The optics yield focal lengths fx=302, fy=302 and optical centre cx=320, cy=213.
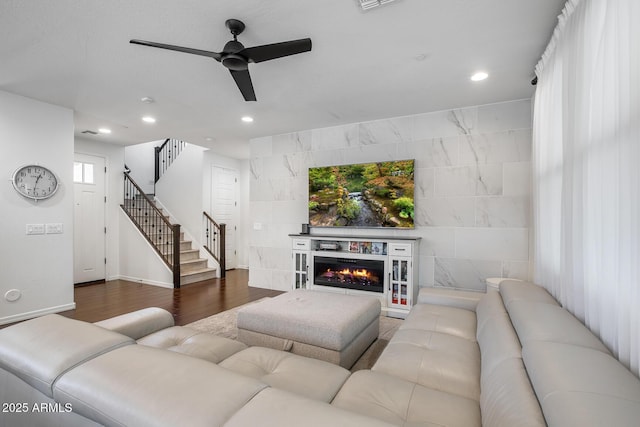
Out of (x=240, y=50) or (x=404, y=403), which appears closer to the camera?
(x=404, y=403)

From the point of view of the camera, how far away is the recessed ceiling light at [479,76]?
3008mm

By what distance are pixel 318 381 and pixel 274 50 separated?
215 cm

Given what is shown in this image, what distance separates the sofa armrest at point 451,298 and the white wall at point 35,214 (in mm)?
4536

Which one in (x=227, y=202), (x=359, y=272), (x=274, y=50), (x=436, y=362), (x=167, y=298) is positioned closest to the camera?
(x=436, y=362)

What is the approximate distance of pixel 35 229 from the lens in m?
3.76

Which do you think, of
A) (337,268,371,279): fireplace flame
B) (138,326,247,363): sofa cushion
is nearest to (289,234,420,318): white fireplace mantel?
(337,268,371,279): fireplace flame

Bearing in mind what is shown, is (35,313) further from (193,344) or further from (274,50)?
(274,50)

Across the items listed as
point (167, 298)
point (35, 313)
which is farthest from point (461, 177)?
point (35, 313)

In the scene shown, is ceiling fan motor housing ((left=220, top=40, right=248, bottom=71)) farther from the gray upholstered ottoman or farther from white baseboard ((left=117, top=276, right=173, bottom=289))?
white baseboard ((left=117, top=276, right=173, bottom=289))

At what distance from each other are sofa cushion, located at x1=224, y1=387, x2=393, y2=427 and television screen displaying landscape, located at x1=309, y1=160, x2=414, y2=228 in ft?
11.7

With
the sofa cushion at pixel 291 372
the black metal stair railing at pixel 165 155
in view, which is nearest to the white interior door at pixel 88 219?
the black metal stair railing at pixel 165 155

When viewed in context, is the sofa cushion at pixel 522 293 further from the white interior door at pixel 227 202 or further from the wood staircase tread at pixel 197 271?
the white interior door at pixel 227 202

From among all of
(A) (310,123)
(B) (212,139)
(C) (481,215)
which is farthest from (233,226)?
(C) (481,215)

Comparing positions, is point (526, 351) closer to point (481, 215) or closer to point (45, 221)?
point (481, 215)
